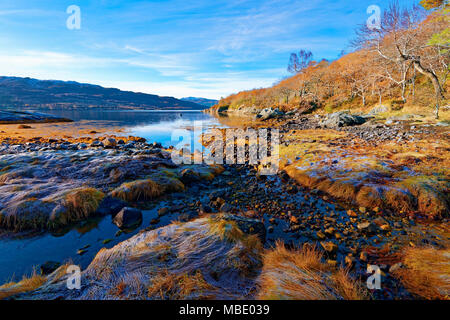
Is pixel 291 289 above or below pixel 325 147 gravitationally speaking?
below

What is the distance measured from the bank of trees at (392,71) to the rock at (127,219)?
24456 mm

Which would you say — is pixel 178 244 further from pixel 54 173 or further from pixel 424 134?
pixel 424 134

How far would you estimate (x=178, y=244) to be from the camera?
4.12 meters

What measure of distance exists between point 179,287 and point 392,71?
54101 mm

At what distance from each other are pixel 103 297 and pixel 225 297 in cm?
194

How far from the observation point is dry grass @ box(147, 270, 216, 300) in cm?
287

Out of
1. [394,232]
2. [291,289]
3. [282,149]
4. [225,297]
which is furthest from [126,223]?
[282,149]

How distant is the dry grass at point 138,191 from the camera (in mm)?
7258

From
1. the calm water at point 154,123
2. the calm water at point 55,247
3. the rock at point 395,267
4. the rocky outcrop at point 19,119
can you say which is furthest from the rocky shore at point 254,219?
the rocky outcrop at point 19,119

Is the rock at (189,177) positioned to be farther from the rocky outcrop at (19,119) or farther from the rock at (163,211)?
the rocky outcrop at (19,119)

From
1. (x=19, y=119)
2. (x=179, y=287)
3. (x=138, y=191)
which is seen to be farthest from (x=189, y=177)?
(x=19, y=119)

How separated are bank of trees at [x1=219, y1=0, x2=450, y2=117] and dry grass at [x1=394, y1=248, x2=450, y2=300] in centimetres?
1999

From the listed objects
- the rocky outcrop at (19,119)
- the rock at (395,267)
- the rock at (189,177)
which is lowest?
the rock at (395,267)

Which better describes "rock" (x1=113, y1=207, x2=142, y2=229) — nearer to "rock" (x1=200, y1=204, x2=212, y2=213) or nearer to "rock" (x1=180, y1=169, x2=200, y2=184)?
"rock" (x1=200, y1=204, x2=212, y2=213)
